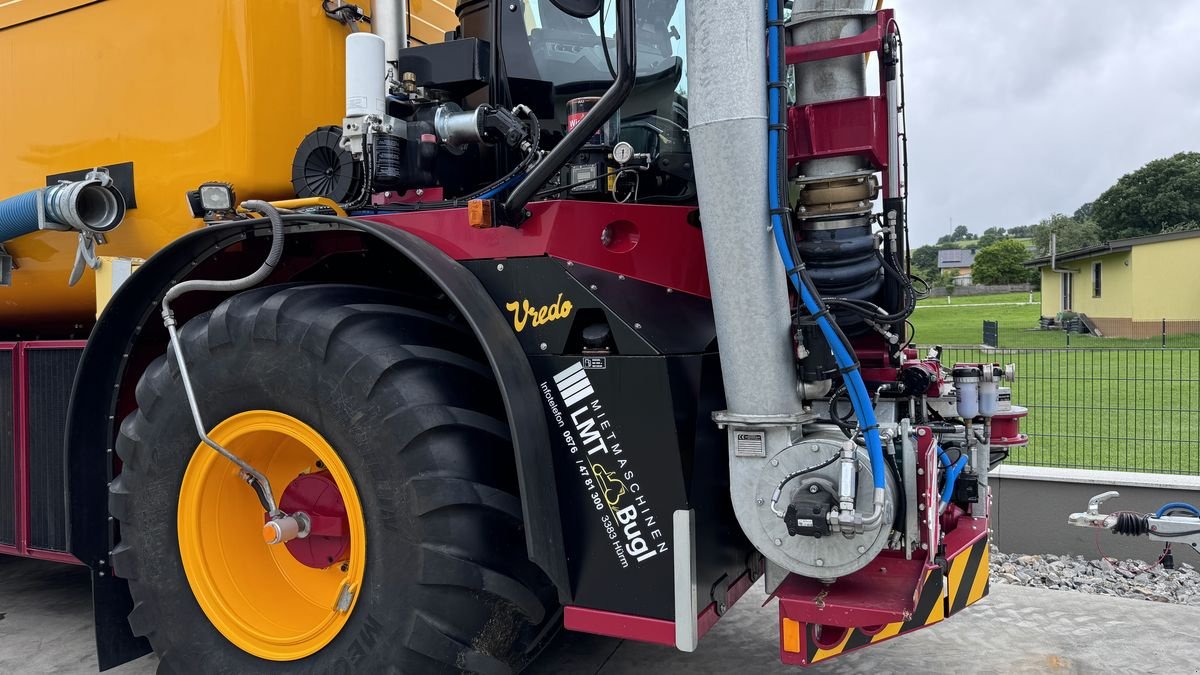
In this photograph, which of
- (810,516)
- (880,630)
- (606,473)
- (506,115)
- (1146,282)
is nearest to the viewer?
(810,516)

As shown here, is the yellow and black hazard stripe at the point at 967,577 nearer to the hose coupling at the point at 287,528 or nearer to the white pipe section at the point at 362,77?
the hose coupling at the point at 287,528

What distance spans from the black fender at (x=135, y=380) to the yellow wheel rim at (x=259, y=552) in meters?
0.58

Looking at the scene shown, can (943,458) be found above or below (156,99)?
below

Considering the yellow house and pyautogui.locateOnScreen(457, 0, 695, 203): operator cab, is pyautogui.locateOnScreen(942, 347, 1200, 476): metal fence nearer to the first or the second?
pyautogui.locateOnScreen(457, 0, 695, 203): operator cab

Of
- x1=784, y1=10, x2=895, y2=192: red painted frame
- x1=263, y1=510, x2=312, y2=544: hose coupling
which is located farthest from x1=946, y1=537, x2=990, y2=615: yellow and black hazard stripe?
x1=263, y1=510, x2=312, y2=544: hose coupling

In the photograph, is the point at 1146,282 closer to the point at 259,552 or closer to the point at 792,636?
the point at 792,636

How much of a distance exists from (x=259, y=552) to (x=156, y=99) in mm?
1865

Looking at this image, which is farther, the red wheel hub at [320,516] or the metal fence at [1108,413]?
the metal fence at [1108,413]

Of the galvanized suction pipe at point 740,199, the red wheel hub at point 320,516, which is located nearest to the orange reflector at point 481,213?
the galvanized suction pipe at point 740,199

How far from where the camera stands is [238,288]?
9.26ft

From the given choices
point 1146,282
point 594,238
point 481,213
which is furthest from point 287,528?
point 1146,282

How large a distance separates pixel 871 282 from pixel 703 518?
2.95ft

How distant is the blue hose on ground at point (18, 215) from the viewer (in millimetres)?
3553

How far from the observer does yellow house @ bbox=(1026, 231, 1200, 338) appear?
82.2ft
